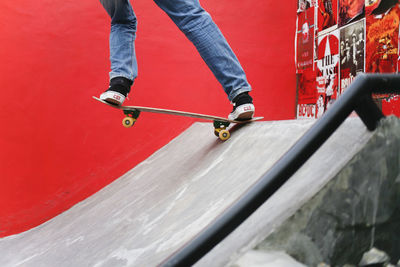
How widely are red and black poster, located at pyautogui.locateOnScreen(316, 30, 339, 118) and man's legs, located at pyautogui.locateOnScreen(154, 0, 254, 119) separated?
1.33 m

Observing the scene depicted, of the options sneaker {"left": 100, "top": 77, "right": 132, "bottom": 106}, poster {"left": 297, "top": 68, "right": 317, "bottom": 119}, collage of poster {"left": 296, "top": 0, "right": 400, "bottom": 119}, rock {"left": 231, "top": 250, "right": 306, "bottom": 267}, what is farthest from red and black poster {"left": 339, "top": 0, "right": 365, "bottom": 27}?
rock {"left": 231, "top": 250, "right": 306, "bottom": 267}

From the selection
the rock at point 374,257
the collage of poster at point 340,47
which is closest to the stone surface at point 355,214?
the rock at point 374,257

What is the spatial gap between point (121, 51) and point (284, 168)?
4.37 feet

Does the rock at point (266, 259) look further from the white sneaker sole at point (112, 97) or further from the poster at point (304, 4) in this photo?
the poster at point (304, 4)

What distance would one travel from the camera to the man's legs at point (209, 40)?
5.26 feet

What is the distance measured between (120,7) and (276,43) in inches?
64.7

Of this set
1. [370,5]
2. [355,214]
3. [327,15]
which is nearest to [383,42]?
[370,5]

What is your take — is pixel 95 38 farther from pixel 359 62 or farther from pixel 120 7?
pixel 359 62

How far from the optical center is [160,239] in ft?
3.81

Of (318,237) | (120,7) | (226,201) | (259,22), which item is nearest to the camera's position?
(318,237)

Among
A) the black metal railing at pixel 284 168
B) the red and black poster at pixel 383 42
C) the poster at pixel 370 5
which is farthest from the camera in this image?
the poster at pixel 370 5

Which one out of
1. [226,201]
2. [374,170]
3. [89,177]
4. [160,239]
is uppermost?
[374,170]

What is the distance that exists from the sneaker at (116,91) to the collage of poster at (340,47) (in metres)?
1.14

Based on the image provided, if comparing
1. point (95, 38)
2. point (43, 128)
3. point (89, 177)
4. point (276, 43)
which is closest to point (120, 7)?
point (95, 38)
